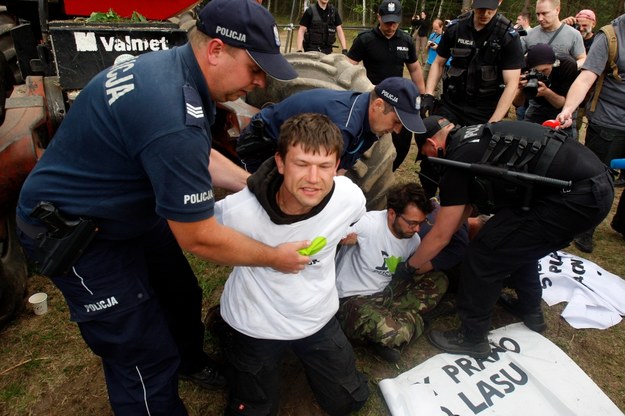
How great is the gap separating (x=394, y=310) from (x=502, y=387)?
0.70 m

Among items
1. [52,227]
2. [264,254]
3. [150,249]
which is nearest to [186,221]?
[264,254]

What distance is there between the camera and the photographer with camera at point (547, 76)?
3.89 meters

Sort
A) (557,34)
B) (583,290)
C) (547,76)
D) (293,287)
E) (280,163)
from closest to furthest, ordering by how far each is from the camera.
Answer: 1. (280,163)
2. (293,287)
3. (583,290)
4. (547,76)
5. (557,34)

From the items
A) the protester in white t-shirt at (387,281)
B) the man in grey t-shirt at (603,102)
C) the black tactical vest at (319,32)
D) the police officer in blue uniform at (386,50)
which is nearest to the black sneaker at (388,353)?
the protester in white t-shirt at (387,281)

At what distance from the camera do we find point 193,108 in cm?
133

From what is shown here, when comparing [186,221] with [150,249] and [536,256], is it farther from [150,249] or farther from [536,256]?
[536,256]

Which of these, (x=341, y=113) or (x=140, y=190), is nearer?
(x=140, y=190)

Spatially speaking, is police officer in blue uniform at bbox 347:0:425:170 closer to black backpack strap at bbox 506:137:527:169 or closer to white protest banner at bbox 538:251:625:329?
white protest banner at bbox 538:251:625:329

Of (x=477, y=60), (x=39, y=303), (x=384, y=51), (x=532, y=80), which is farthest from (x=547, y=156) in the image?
(x=384, y=51)

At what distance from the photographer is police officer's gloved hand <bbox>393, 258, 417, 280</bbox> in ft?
8.89

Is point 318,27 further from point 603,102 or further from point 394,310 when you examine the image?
point 394,310

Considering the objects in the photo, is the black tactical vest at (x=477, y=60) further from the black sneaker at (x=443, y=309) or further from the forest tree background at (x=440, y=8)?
the forest tree background at (x=440, y=8)

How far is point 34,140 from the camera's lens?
7.78 feet

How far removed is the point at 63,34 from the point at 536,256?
2.87 metres
